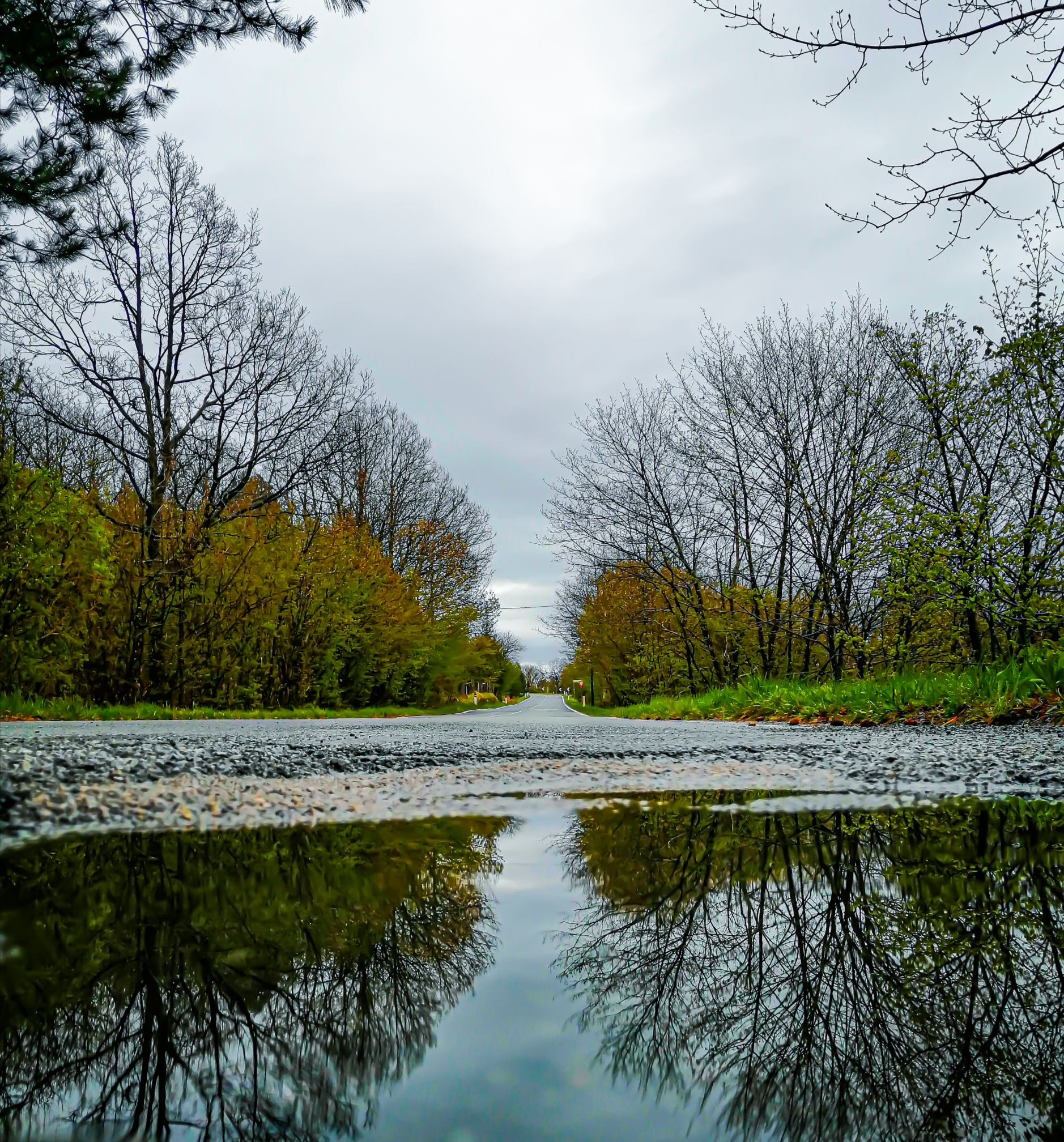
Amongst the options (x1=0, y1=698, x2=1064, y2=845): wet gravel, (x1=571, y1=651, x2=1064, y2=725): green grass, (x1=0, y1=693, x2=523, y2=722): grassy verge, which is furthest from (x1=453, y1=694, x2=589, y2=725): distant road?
(x1=0, y1=698, x2=1064, y2=845): wet gravel

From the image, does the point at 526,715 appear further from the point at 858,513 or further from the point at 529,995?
the point at 529,995

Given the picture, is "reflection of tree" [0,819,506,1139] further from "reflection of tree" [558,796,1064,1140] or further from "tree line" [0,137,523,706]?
"tree line" [0,137,523,706]

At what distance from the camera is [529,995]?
99cm

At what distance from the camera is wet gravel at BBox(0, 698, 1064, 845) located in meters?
2.39

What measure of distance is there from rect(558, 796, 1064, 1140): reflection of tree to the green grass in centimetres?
539

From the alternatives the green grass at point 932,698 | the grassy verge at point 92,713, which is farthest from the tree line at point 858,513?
the grassy verge at point 92,713

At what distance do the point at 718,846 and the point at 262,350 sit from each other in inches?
668

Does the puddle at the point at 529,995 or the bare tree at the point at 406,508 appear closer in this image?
the puddle at the point at 529,995

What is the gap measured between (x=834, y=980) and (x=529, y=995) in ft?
1.40

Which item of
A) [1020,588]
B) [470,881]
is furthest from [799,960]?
[1020,588]

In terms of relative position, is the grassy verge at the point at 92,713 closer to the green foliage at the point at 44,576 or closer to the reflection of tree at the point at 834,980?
the green foliage at the point at 44,576

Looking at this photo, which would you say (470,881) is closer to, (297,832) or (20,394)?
(297,832)

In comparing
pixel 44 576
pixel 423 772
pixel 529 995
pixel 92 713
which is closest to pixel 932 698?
pixel 423 772

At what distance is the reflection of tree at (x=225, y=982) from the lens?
0.70 m
